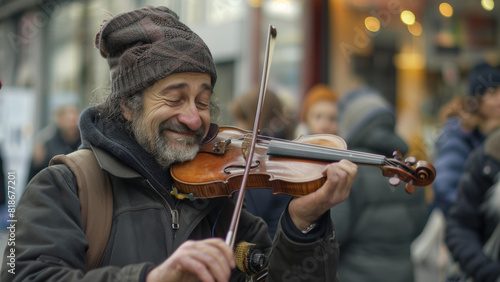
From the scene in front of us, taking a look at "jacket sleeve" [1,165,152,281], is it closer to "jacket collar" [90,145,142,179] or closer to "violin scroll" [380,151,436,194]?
"jacket collar" [90,145,142,179]

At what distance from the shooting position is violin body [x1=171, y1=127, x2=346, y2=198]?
5.72 feet

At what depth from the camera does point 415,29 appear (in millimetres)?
7227

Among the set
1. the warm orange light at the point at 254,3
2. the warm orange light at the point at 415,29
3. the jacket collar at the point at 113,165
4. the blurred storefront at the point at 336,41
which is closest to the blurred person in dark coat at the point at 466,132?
the blurred storefront at the point at 336,41

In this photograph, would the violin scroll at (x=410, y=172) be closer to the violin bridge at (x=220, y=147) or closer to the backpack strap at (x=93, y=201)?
the violin bridge at (x=220, y=147)

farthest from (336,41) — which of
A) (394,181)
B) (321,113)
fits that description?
(394,181)

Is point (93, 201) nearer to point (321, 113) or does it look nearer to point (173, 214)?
point (173, 214)

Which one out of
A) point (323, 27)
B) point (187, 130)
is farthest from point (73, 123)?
point (187, 130)

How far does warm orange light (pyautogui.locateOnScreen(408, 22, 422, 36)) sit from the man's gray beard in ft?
19.4

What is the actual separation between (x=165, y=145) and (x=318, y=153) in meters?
0.52

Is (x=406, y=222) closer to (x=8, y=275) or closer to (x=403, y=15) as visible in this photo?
(x=8, y=275)

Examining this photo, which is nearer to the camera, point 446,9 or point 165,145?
point 165,145

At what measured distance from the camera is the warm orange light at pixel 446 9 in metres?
6.59

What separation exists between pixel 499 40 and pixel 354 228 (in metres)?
4.57

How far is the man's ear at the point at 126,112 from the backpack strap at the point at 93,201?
262 millimetres
